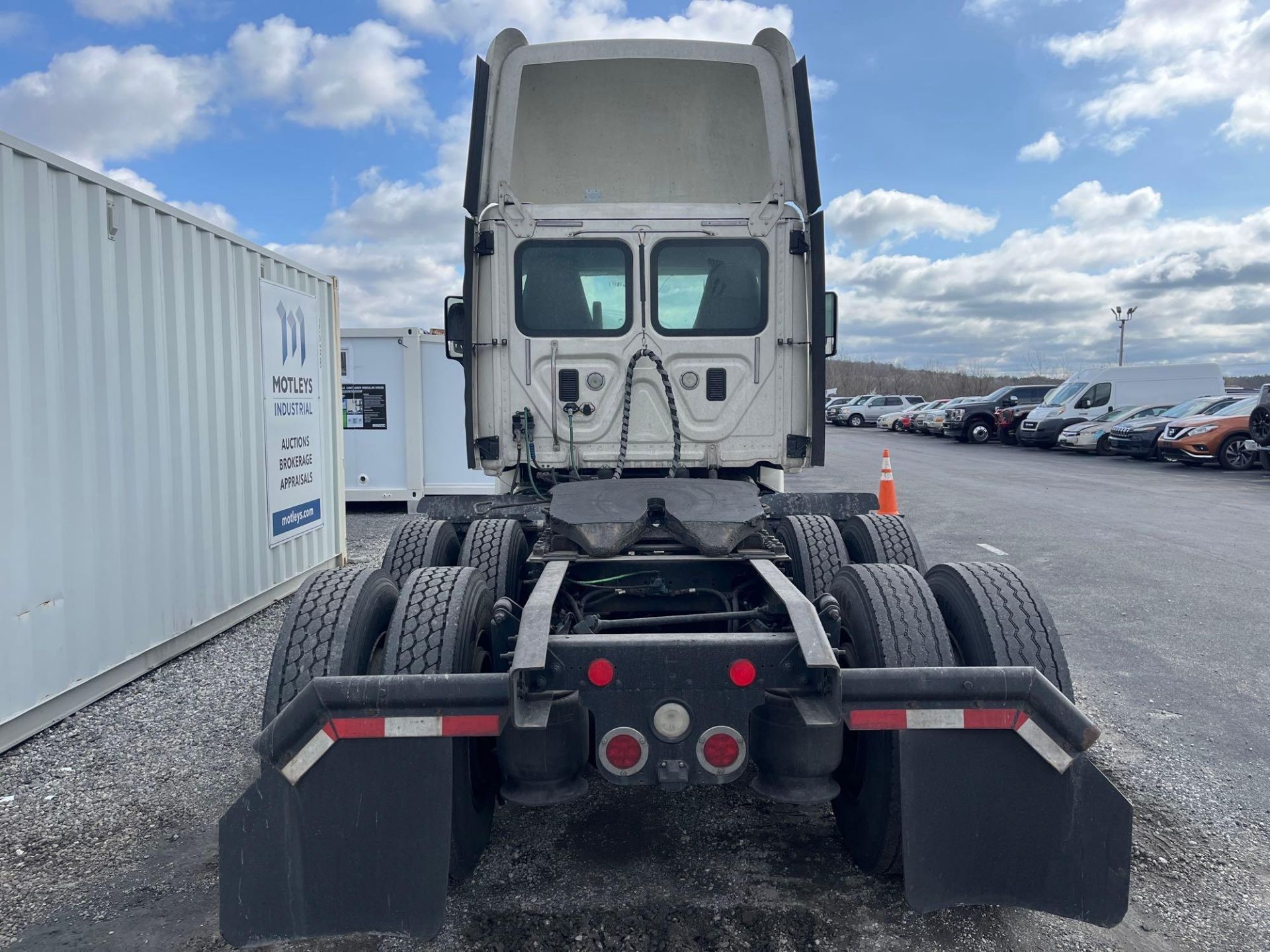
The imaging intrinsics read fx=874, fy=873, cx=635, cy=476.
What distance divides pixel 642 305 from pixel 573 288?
1.28 feet

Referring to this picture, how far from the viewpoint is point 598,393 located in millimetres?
4805

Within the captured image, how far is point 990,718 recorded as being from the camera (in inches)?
93.0

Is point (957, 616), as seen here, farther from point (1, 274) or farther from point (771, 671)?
point (1, 274)

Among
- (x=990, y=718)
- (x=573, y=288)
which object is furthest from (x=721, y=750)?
(x=573, y=288)

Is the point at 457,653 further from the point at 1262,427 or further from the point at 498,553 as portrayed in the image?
the point at 1262,427

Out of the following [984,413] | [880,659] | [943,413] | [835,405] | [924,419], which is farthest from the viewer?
[835,405]

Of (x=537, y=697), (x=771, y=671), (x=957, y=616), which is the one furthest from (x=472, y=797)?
(x=957, y=616)

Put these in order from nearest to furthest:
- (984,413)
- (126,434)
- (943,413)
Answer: (126,434), (984,413), (943,413)

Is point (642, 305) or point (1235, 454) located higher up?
point (642, 305)

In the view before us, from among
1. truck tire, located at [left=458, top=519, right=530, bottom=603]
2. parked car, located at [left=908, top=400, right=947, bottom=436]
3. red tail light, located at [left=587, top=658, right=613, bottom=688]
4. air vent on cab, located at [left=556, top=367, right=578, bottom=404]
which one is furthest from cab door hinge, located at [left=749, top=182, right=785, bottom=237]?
parked car, located at [left=908, top=400, right=947, bottom=436]

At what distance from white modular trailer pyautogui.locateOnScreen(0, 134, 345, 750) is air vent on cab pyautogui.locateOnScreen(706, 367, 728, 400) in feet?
11.4

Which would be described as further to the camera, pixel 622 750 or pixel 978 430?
pixel 978 430

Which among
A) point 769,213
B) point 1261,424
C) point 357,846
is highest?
point 769,213

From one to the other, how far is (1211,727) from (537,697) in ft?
12.3
